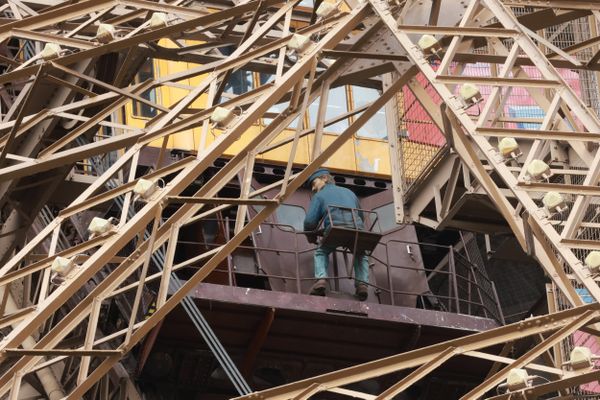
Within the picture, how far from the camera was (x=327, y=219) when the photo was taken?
98.3 ft

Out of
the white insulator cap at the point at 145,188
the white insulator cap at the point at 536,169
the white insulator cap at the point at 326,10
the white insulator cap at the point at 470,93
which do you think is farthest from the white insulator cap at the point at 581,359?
the white insulator cap at the point at 326,10

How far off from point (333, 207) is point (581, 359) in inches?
424

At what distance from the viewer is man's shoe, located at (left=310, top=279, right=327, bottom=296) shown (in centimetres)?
2981

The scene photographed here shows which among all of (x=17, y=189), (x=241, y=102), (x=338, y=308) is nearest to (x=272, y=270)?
(x=338, y=308)

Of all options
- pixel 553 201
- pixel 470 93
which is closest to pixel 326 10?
pixel 470 93

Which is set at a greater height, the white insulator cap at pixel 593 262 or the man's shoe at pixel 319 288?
Result: the white insulator cap at pixel 593 262

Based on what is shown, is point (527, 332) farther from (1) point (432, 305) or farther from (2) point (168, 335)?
(1) point (432, 305)

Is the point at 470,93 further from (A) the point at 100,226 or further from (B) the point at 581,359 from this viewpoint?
(A) the point at 100,226

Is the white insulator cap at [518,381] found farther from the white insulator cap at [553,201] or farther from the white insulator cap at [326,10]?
the white insulator cap at [326,10]

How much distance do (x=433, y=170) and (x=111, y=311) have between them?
4.46m

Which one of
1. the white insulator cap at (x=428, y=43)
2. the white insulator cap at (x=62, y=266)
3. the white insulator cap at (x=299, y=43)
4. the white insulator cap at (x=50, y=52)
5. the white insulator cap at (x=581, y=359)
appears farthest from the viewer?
the white insulator cap at (x=50, y=52)

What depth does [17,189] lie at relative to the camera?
25141 millimetres

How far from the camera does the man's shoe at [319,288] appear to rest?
2981 cm

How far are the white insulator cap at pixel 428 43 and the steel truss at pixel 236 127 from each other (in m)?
0.07
